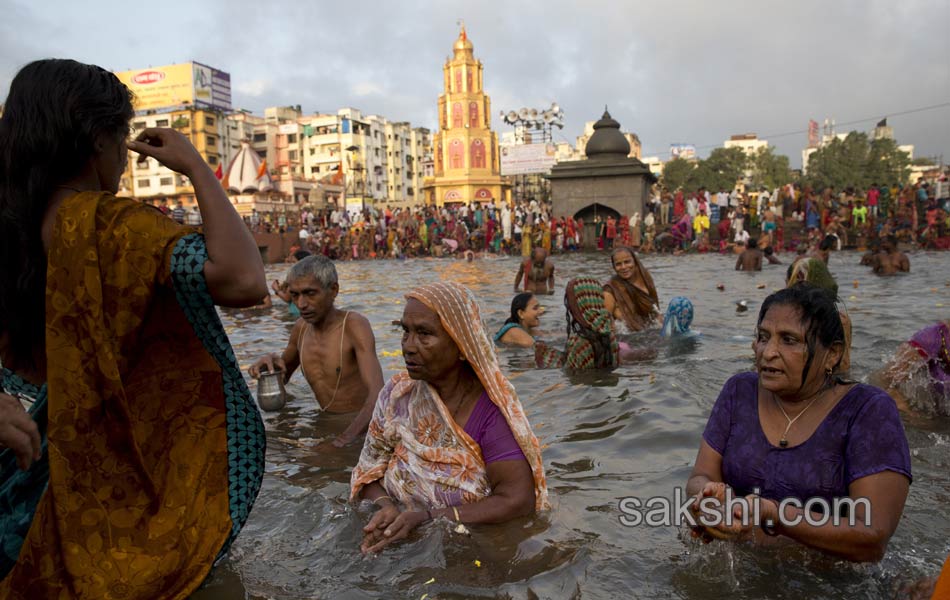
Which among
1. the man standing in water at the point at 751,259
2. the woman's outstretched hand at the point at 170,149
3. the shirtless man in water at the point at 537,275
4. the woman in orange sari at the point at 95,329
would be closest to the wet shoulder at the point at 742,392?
the woman in orange sari at the point at 95,329

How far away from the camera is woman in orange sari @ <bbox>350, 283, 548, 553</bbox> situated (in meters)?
3.02

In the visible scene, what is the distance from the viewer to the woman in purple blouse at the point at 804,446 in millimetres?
2590

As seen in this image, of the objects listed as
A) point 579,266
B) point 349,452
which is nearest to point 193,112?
point 579,266

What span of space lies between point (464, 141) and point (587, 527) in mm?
69549

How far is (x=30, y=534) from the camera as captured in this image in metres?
1.87

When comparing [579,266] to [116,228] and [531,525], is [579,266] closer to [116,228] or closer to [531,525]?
[531,525]

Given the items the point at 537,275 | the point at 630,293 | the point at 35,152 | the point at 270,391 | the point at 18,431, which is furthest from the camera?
the point at 537,275

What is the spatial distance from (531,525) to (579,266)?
18254 mm

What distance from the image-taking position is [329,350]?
17.0 feet

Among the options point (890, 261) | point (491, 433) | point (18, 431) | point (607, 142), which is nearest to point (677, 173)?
point (607, 142)

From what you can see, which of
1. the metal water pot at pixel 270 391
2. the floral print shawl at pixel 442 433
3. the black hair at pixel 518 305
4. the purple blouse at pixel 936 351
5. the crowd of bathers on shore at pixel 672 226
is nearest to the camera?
the floral print shawl at pixel 442 433

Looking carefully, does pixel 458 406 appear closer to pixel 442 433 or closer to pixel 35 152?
pixel 442 433

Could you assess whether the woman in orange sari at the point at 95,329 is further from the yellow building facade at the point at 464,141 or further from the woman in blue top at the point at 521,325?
the yellow building facade at the point at 464,141

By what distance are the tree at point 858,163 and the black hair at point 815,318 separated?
180 ft
